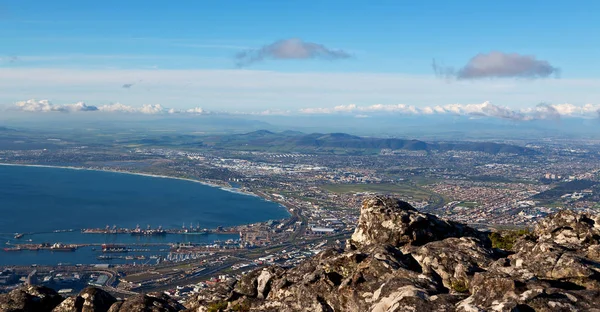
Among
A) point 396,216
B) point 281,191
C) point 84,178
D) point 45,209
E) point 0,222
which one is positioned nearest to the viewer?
point 396,216

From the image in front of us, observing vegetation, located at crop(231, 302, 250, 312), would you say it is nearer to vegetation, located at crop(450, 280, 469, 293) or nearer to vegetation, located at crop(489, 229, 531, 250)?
vegetation, located at crop(450, 280, 469, 293)

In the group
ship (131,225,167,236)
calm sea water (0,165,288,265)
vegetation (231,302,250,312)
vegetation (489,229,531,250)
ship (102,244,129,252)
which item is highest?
vegetation (489,229,531,250)

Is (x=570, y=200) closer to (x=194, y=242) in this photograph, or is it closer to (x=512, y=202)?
(x=512, y=202)

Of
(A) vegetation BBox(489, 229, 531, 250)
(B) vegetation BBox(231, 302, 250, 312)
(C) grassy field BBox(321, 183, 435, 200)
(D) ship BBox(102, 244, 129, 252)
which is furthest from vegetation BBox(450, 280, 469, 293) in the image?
(C) grassy field BBox(321, 183, 435, 200)

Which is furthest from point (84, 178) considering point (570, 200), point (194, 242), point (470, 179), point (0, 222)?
point (570, 200)

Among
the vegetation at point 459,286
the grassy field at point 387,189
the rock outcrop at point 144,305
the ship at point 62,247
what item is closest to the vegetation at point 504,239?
the vegetation at point 459,286

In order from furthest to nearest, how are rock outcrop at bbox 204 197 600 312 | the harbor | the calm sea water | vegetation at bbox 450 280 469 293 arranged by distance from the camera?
1. the calm sea water
2. the harbor
3. vegetation at bbox 450 280 469 293
4. rock outcrop at bbox 204 197 600 312
